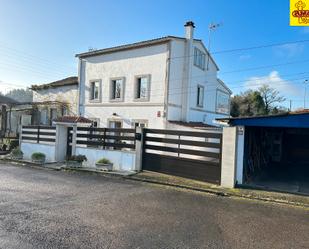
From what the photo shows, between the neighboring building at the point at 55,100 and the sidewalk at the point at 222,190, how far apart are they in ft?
47.5

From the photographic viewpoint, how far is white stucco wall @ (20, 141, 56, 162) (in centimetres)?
1633

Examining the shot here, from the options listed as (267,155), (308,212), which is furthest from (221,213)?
(267,155)

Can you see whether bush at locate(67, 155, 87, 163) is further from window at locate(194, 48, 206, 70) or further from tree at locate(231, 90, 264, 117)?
tree at locate(231, 90, 264, 117)

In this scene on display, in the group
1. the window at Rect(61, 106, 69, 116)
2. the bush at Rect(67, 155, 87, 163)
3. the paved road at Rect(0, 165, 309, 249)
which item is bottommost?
the paved road at Rect(0, 165, 309, 249)

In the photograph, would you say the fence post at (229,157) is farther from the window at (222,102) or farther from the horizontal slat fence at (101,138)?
the window at (222,102)

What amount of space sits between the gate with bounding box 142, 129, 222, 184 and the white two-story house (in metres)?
6.30

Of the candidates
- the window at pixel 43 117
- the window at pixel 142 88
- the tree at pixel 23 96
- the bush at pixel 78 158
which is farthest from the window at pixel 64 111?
Result: the tree at pixel 23 96

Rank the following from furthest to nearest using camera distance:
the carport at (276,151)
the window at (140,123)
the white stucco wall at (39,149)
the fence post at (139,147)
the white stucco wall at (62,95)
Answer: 1. the white stucco wall at (62,95)
2. the window at (140,123)
3. the white stucco wall at (39,149)
4. the fence post at (139,147)
5. the carport at (276,151)

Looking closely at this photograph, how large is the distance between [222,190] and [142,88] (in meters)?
12.2

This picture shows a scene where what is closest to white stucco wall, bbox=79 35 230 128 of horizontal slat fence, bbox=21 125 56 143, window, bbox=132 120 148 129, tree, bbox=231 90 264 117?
window, bbox=132 120 148 129

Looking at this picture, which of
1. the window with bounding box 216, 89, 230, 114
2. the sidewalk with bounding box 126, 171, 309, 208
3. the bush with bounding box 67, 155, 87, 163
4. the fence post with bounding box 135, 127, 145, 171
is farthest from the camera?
the window with bounding box 216, 89, 230, 114

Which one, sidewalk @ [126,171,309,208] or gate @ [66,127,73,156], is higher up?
gate @ [66,127,73,156]

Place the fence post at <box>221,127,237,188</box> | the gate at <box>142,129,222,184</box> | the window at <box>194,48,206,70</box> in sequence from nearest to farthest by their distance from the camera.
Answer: the fence post at <box>221,127,237,188</box> < the gate at <box>142,129,222,184</box> < the window at <box>194,48,206,70</box>

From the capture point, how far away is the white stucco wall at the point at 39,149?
53.6 feet
